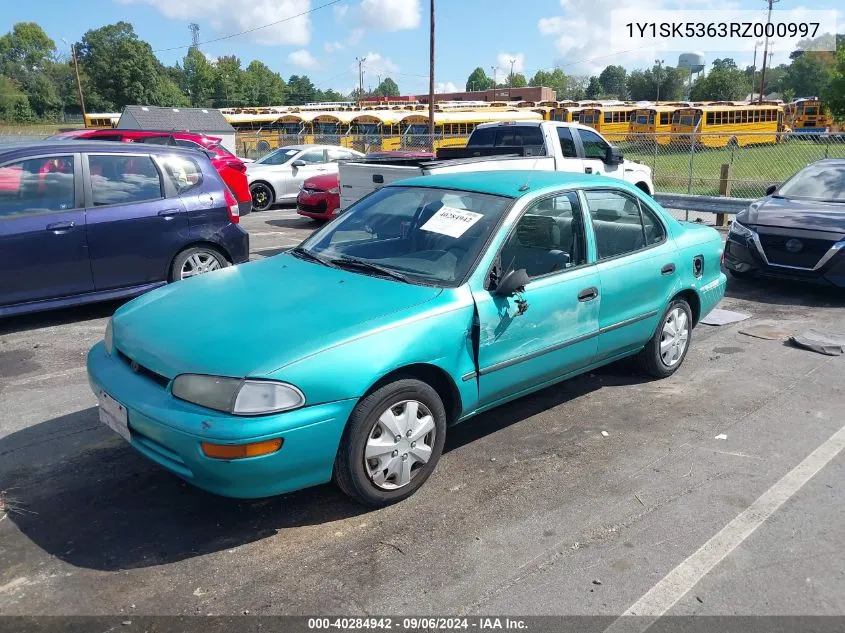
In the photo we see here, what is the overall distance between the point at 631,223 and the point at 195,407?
3.33m

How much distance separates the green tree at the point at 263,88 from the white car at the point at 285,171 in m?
109

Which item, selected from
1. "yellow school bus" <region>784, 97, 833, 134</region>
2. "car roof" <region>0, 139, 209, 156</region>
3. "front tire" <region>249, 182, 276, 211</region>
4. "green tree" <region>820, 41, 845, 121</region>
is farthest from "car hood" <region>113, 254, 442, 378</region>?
"yellow school bus" <region>784, 97, 833, 134</region>

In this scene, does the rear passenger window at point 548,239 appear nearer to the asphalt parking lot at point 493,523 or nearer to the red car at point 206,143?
the asphalt parking lot at point 493,523

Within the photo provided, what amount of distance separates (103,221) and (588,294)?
4.54m

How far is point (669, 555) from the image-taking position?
3328 mm

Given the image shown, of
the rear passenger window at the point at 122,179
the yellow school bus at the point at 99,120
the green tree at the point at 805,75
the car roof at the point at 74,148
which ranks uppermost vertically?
the green tree at the point at 805,75

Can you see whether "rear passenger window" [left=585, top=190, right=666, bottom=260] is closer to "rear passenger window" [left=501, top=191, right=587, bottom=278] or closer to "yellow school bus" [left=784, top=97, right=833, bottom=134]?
"rear passenger window" [left=501, top=191, right=587, bottom=278]

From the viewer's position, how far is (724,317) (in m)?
7.54

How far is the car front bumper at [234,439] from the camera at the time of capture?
312 centimetres

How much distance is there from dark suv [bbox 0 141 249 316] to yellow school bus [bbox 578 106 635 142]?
3583 centimetres

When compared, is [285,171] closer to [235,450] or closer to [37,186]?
[37,186]

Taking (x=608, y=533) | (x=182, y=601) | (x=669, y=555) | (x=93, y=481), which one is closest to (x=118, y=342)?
(x=93, y=481)

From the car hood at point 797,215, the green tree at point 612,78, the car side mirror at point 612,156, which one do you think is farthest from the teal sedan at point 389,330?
the green tree at point 612,78

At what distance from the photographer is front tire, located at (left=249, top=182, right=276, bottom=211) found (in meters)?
16.0
